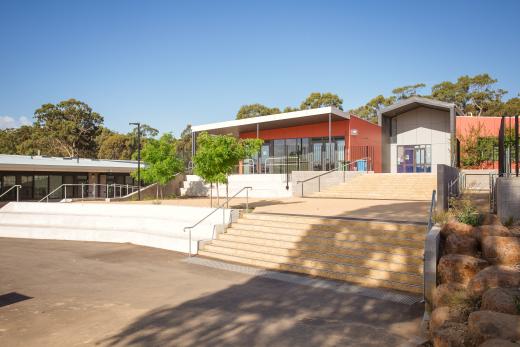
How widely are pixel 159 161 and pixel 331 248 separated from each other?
14764 mm

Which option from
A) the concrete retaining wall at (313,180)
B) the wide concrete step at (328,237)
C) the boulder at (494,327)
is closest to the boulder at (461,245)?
the wide concrete step at (328,237)

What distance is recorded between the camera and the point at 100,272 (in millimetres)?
9961

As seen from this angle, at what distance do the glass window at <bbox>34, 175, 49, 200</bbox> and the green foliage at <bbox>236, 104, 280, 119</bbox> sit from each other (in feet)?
114

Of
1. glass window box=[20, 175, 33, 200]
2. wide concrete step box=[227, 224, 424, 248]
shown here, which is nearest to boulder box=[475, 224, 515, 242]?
wide concrete step box=[227, 224, 424, 248]

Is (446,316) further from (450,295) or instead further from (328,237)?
(328,237)

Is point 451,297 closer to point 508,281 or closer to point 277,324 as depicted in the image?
point 508,281

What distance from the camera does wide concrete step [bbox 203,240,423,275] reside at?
27.9 ft

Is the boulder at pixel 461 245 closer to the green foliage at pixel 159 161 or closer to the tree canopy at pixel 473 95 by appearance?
the green foliage at pixel 159 161

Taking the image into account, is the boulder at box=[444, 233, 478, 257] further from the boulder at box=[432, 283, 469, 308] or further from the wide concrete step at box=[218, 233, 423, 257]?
the boulder at box=[432, 283, 469, 308]

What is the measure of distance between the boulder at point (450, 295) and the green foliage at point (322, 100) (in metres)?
50.4

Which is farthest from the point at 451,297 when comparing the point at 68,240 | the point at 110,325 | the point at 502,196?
the point at 68,240

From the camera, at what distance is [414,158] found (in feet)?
93.4

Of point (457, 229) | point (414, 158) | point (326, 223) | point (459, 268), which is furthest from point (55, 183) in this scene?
point (459, 268)

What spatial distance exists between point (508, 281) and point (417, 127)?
24.5 meters
